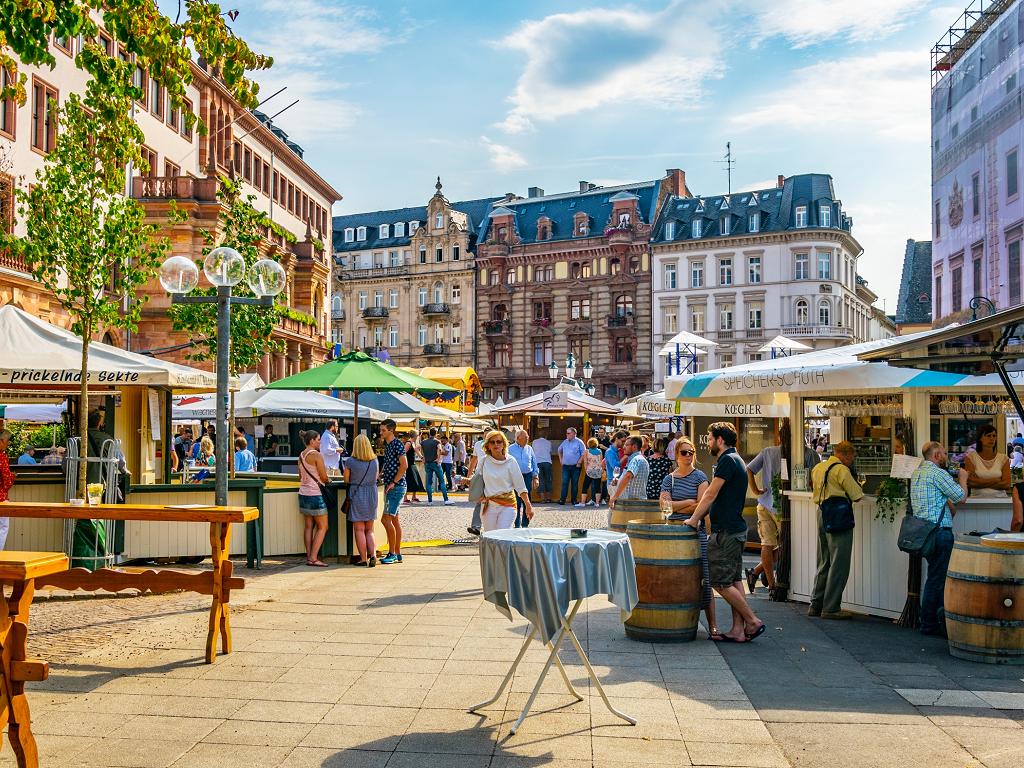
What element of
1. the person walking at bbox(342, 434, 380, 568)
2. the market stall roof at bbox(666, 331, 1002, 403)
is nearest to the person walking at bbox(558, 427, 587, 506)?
the person walking at bbox(342, 434, 380, 568)

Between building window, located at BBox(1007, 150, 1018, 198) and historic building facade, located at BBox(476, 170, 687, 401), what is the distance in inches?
1458

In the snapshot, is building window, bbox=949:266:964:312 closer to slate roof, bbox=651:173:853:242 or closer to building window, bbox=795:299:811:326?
building window, bbox=795:299:811:326

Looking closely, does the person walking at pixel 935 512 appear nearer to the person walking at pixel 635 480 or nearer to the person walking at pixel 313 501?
the person walking at pixel 635 480

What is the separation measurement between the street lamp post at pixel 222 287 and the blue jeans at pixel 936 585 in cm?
582

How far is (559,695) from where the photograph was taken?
6.45m

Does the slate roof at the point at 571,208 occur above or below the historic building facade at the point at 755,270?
above

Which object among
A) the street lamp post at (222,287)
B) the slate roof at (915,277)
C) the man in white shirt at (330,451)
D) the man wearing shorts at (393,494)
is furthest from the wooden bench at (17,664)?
the slate roof at (915,277)

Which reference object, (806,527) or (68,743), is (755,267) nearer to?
(806,527)

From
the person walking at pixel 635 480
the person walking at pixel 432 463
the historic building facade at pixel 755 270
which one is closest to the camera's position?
the person walking at pixel 635 480

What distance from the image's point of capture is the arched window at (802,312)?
63.7 metres

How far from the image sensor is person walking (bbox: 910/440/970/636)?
28.4 feet

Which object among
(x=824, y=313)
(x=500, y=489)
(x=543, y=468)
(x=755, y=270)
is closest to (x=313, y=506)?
(x=500, y=489)

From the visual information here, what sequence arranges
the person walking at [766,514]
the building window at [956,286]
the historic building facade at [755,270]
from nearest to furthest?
1. the person walking at [766,514]
2. the building window at [956,286]
3. the historic building facade at [755,270]

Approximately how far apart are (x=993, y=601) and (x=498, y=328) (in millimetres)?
66734
